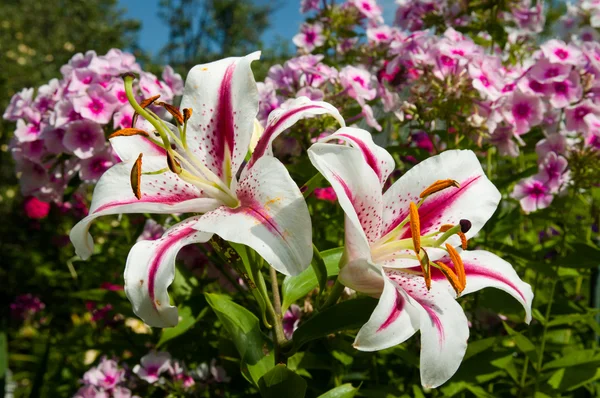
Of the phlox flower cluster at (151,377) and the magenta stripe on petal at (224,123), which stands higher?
the magenta stripe on petal at (224,123)

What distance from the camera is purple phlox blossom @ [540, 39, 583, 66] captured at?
150 cm

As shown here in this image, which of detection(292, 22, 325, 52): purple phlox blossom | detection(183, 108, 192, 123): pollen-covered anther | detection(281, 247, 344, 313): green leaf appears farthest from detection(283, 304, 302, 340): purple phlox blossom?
detection(292, 22, 325, 52): purple phlox blossom

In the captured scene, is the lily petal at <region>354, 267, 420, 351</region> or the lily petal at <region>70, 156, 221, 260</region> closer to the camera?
the lily petal at <region>354, 267, 420, 351</region>

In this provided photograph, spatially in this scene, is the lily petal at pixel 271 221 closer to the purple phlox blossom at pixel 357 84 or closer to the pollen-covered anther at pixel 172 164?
the pollen-covered anther at pixel 172 164

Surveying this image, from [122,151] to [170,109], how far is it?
107 mm

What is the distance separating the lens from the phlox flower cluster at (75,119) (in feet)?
Answer: 4.93

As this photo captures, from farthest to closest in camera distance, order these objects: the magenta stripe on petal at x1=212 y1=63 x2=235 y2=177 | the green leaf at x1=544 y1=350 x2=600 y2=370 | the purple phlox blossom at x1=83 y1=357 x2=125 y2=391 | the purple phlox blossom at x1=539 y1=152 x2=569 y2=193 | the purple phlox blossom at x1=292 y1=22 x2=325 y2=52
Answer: the purple phlox blossom at x1=292 y1=22 x2=325 y2=52 < the purple phlox blossom at x1=83 y1=357 x2=125 y2=391 < the purple phlox blossom at x1=539 y1=152 x2=569 y2=193 < the green leaf at x1=544 y1=350 x2=600 y2=370 < the magenta stripe on petal at x1=212 y1=63 x2=235 y2=177

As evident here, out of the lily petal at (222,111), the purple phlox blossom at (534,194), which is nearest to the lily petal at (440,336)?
the lily petal at (222,111)

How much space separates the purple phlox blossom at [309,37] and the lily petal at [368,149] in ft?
4.28

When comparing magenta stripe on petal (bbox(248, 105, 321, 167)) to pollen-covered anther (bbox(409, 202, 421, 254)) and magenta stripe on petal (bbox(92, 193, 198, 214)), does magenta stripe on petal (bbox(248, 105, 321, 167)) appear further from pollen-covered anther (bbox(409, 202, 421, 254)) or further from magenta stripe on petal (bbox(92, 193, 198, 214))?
pollen-covered anther (bbox(409, 202, 421, 254))

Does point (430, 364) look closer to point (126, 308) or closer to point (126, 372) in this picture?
point (126, 308)

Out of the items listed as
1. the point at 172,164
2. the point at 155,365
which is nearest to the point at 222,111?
the point at 172,164

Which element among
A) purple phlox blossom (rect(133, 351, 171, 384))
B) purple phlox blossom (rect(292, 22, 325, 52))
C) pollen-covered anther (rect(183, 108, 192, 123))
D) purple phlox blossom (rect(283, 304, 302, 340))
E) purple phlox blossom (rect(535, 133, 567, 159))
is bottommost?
purple phlox blossom (rect(133, 351, 171, 384))

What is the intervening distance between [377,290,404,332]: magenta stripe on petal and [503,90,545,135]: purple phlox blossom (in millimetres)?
878
